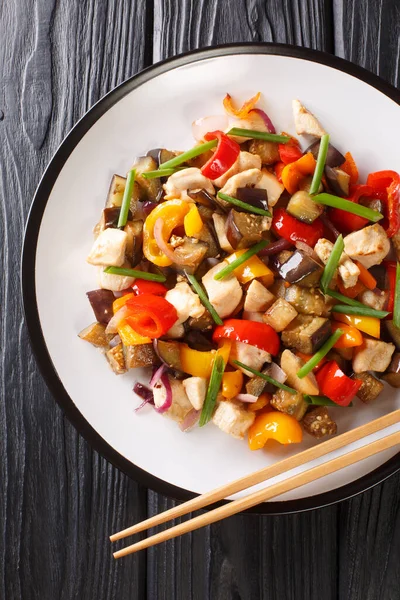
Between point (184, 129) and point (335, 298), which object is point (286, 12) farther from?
point (335, 298)

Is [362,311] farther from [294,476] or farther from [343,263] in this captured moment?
[294,476]

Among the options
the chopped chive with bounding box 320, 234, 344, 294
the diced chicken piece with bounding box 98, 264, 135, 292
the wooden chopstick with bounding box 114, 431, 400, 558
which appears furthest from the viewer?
the diced chicken piece with bounding box 98, 264, 135, 292

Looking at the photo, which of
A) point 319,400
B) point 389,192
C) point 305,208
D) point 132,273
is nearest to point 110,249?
point 132,273

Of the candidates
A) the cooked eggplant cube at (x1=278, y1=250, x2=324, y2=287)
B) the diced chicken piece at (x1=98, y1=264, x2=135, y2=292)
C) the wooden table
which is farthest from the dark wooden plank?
the cooked eggplant cube at (x1=278, y1=250, x2=324, y2=287)

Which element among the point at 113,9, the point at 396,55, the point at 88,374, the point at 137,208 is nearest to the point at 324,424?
the point at 88,374

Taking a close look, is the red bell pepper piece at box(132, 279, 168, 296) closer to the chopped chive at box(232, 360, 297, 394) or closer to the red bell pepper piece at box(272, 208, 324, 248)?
the chopped chive at box(232, 360, 297, 394)

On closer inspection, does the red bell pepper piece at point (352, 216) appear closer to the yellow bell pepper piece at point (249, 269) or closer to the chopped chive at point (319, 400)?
the yellow bell pepper piece at point (249, 269)

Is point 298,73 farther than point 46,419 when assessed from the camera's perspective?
No
